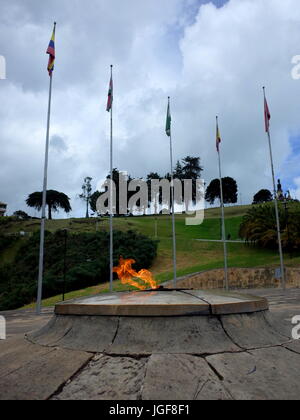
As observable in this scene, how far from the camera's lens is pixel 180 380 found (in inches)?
116

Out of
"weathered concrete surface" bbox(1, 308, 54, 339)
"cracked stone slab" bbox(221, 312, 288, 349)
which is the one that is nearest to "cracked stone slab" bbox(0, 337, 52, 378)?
"weathered concrete surface" bbox(1, 308, 54, 339)

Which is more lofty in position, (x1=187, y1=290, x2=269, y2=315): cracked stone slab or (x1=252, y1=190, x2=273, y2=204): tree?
(x1=252, y1=190, x2=273, y2=204): tree

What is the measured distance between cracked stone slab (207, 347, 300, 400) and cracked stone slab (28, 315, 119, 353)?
1252 millimetres

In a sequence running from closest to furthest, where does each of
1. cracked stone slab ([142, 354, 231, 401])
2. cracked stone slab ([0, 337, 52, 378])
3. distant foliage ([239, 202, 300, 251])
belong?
cracked stone slab ([142, 354, 231, 401]) < cracked stone slab ([0, 337, 52, 378]) < distant foliage ([239, 202, 300, 251])

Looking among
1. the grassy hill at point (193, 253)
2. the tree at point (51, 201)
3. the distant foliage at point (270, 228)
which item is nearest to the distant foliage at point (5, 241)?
the grassy hill at point (193, 253)

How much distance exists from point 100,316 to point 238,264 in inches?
887

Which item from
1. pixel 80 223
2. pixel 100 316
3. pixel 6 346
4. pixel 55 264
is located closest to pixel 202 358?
pixel 100 316

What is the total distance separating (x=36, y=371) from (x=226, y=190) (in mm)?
80043

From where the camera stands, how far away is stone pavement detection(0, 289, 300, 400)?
111 inches

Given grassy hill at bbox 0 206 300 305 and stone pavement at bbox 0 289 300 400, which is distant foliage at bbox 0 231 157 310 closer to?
grassy hill at bbox 0 206 300 305

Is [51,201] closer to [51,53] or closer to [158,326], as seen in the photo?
[51,53]

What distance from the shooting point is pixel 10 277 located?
30734 mm

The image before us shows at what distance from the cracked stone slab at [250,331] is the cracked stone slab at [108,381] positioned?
1.21 m

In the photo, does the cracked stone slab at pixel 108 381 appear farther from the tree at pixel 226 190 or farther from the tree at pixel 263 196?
the tree at pixel 263 196
